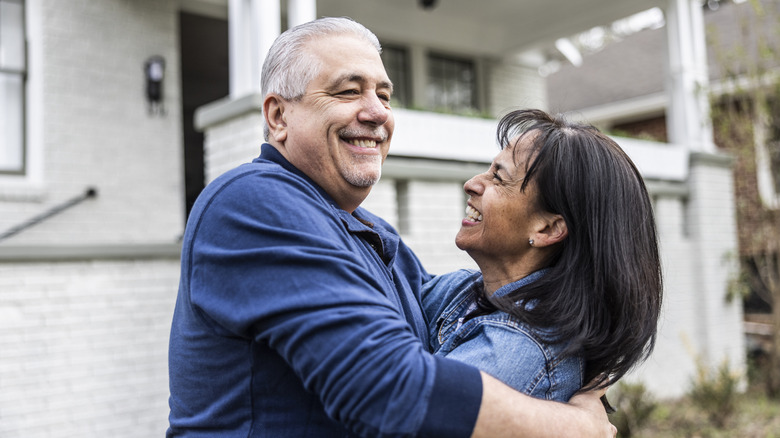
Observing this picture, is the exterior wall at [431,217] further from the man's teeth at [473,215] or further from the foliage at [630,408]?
the man's teeth at [473,215]

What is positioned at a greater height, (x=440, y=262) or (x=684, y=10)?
(x=684, y=10)

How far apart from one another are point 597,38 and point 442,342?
25.4 metres

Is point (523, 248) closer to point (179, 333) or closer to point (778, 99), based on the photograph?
point (179, 333)

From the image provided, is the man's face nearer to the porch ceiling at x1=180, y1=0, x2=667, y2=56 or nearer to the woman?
the woman

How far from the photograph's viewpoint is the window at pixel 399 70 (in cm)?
930

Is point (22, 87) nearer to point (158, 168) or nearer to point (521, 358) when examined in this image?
point (158, 168)

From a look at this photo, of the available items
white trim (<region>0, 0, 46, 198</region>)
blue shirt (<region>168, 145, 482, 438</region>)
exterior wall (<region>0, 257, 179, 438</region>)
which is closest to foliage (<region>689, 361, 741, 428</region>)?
exterior wall (<region>0, 257, 179, 438</region>)

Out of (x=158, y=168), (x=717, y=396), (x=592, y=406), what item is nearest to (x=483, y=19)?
(x=158, y=168)

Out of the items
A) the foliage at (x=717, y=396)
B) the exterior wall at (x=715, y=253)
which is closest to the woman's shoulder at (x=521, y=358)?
the foliage at (x=717, y=396)

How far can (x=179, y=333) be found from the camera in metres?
1.54

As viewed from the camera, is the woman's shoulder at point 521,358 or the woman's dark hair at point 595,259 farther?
the woman's dark hair at point 595,259

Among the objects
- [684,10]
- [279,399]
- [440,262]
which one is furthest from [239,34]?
[684,10]

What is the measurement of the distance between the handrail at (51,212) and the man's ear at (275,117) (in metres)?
5.26

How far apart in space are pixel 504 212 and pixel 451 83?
8.45 meters
